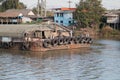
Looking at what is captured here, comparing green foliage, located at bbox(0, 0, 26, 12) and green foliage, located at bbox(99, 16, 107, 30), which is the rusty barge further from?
green foliage, located at bbox(0, 0, 26, 12)

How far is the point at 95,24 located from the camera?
66.4 metres

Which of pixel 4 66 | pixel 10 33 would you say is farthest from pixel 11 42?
pixel 4 66

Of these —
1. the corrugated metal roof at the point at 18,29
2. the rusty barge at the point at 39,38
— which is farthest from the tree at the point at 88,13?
the corrugated metal roof at the point at 18,29

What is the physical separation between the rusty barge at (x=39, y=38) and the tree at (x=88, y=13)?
24341mm

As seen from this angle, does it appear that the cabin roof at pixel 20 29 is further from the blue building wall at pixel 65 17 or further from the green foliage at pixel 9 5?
the green foliage at pixel 9 5

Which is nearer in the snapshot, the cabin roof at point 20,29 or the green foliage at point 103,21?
the cabin roof at point 20,29

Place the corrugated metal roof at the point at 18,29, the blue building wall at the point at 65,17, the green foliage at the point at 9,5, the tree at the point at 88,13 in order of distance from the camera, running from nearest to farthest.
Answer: the corrugated metal roof at the point at 18,29 → the tree at the point at 88,13 → the blue building wall at the point at 65,17 → the green foliage at the point at 9,5

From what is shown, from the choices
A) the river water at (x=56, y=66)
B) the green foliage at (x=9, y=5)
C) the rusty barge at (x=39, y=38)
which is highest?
the green foliage at (x=9, y=5)

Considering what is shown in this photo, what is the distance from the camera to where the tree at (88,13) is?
64938 mm

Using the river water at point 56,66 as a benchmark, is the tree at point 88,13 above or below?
above

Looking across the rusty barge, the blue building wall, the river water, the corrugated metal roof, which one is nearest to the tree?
the blue building wall

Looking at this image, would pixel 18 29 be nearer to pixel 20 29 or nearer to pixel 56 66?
pixel 20 29

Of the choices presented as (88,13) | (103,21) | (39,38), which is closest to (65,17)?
(103,21)

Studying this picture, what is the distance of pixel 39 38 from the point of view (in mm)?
35406
